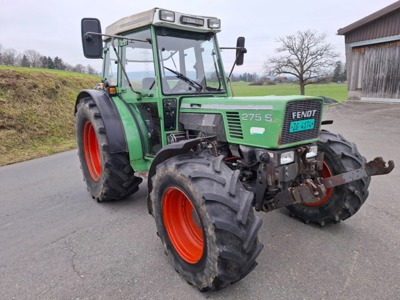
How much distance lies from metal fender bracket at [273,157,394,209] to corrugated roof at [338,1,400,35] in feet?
41.1

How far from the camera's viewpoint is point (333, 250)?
9.62ft

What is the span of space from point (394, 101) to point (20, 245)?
14735 millimetres

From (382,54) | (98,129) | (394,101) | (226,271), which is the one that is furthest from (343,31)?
(226,271)

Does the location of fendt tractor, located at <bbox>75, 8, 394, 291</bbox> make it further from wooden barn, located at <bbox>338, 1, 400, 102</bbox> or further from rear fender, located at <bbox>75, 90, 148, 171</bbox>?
wooden barn, located at <bbox>338, 1, 400, 102</bbox>

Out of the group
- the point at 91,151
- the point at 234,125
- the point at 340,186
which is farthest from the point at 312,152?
the point at 91,151

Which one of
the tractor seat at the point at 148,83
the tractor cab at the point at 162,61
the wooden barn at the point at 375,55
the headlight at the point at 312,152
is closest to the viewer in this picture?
the headlight at the point at 312,152

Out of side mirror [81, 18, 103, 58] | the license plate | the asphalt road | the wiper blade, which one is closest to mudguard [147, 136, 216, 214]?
the asphalt road

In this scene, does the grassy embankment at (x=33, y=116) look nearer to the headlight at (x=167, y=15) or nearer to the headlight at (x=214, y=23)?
the headlight at (x=214, y=23)

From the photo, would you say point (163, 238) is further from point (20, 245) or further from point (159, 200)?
point (20, 245)

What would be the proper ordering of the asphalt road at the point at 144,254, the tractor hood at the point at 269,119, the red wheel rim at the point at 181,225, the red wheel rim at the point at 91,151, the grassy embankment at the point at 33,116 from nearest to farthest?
the asphalt road at the point at 144,254
the tractor hood at the point at 269,119
the red wheel rim at the point at 181,225
the red wheel rim at the point at 91,151
the grassy embankment at the point at 33,116

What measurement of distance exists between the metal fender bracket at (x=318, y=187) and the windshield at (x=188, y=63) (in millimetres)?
1621

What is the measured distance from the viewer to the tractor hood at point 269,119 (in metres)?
2.58

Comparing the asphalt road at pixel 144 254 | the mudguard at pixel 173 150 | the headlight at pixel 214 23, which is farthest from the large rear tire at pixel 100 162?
the headlight at pixel 214 23

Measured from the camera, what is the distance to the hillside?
26.3 feet
